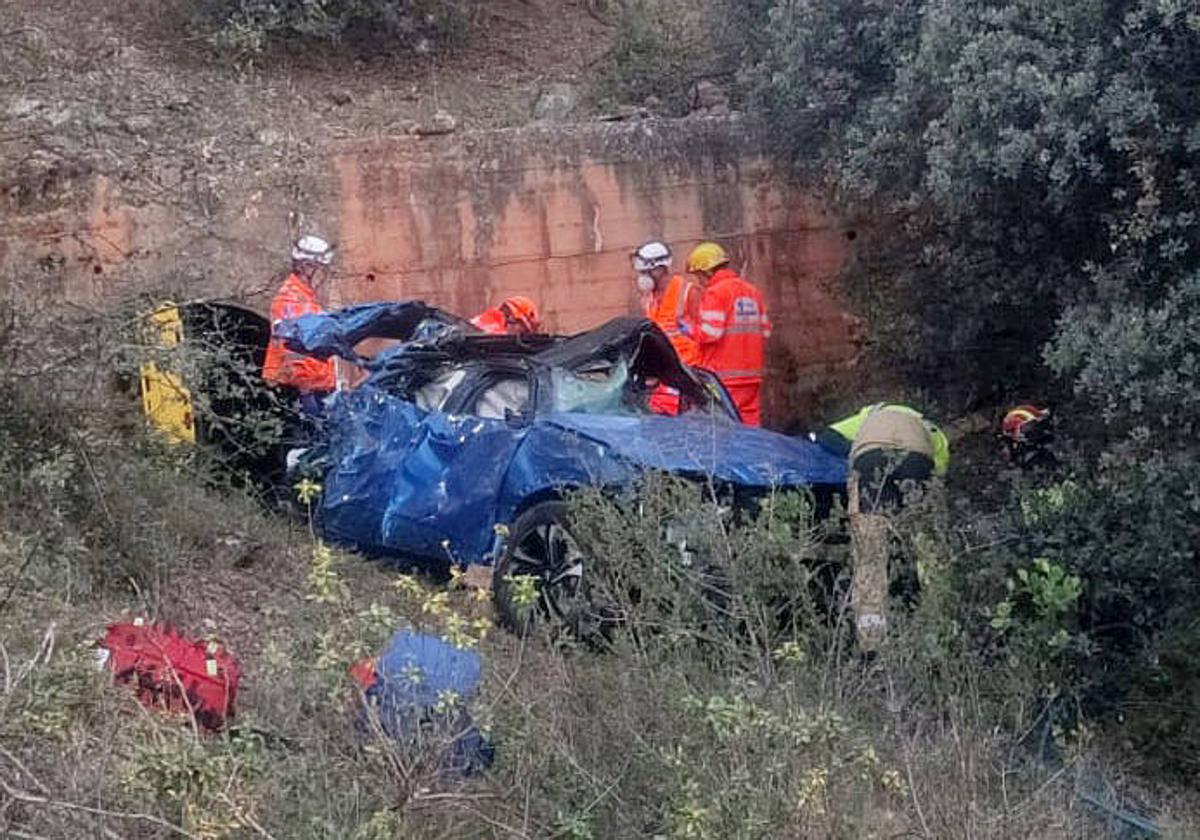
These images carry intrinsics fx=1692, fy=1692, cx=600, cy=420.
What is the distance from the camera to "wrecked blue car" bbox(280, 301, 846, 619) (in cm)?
789

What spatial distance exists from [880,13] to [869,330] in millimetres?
2614

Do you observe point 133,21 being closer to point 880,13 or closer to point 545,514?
→ point 880,13

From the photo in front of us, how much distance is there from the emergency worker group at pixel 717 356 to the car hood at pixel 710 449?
0.68 feet

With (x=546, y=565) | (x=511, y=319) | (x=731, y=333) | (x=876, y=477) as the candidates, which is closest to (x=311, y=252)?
(x=511, y=319)

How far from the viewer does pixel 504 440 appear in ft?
27.5

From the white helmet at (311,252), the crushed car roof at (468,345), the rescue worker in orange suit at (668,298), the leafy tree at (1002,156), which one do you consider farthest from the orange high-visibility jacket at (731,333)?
the white helmet at (311,252)

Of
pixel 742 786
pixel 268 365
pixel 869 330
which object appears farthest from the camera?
pixel 869 330

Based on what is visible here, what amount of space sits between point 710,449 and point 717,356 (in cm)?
325

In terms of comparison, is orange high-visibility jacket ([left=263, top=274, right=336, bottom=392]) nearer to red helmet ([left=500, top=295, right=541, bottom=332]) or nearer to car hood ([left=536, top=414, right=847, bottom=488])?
red helmet ([left=500, top=295, right=541, bottom=332])

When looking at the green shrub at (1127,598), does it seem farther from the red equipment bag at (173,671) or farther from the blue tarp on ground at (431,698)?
the red equipment bag at (173,671)

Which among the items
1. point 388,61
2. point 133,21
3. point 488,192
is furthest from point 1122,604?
point 133,21

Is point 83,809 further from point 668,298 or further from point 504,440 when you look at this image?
point 668,298

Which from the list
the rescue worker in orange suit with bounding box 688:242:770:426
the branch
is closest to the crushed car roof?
the rescue worker in orange suit with bounding box 688:242:770:426

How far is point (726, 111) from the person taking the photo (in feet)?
43.4
